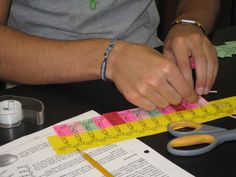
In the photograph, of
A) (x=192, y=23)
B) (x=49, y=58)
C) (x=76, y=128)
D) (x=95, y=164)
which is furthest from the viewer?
(x=192, y=23)

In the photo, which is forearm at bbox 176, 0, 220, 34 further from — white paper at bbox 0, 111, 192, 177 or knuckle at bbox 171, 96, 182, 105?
white paper at bbox 0, 111, 192, 177

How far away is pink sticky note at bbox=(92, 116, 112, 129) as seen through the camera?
2.35 feet

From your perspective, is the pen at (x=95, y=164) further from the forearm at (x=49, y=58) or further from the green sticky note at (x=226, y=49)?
the green sticky note at (x=226, y=49)

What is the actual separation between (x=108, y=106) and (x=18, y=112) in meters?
0.18

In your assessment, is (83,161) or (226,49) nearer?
(83,161)

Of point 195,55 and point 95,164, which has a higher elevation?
point 195,55

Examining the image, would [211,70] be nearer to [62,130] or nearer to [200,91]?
[200,91]

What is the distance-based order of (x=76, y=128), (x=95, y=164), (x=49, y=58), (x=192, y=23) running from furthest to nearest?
(x=192, y=23) → (x=49, y=58) → (x=76, y=128) → (x=95, y=164)

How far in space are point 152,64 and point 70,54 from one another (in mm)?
176

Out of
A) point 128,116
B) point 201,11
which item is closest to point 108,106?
point 128,116

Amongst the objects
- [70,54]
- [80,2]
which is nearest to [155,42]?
[80,2]

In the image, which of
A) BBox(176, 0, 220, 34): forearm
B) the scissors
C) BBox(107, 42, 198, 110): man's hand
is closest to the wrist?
BBox(176, 0, 220, 34): forearm

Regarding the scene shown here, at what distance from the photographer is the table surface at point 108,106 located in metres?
0.61

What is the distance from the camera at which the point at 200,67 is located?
0.84 m
